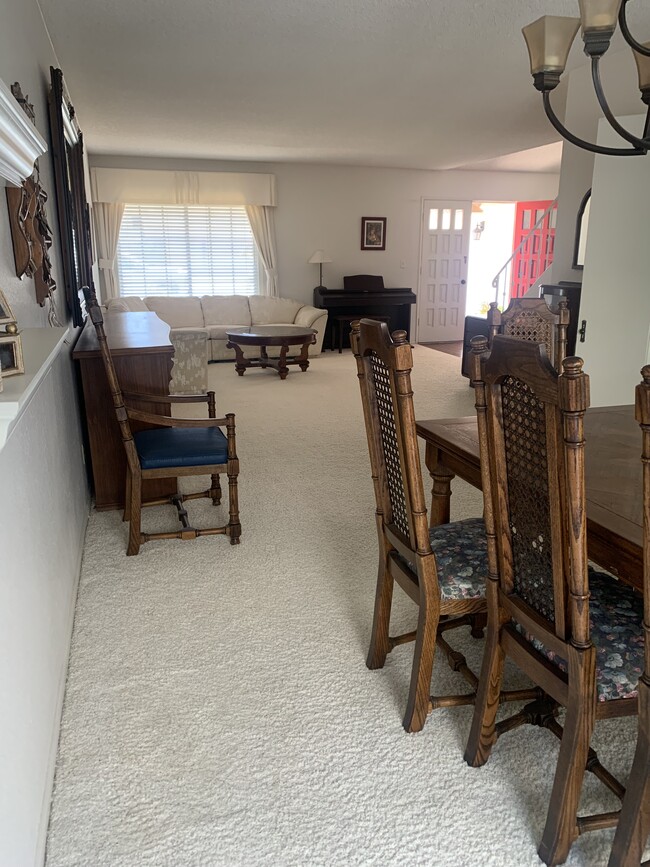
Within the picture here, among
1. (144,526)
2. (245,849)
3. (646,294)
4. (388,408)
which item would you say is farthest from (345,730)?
(646,294)

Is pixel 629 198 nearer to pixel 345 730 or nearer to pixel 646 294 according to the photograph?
pixel 646 294

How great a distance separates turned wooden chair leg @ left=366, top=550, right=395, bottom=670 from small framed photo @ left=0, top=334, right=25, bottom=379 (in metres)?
1.19

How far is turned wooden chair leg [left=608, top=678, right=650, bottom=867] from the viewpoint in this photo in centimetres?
118

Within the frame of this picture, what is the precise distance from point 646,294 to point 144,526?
3.12 meters

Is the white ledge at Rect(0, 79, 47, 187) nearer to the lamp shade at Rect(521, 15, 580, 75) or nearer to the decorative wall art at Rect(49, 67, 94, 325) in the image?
the lamp shade at Rect(521, 15, 580, 75)

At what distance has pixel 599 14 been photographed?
174cm

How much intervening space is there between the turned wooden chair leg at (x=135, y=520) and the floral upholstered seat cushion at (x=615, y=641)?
1849mm

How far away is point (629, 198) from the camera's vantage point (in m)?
3.69

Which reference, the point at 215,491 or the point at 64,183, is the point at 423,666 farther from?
the point at 64,183

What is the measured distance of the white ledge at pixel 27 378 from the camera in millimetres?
970

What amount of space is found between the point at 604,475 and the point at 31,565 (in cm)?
151

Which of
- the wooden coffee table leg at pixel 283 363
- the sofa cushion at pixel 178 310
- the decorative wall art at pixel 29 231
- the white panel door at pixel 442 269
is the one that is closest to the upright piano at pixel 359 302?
the white panel door at pixel 442 269

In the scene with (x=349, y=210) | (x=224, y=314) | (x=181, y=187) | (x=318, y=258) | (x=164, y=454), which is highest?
(x=181, y=187)

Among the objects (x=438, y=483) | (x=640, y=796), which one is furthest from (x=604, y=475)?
(x=640, y=796)
